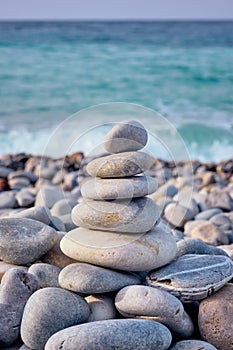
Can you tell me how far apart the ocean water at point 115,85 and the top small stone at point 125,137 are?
661 cm

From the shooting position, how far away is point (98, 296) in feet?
7.67

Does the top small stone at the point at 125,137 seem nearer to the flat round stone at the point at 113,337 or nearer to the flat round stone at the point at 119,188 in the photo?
the flat round stone at the point at 119,188

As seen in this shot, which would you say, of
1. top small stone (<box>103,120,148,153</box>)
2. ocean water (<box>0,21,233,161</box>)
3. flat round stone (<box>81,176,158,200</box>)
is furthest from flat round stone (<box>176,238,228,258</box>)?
ocean water (<box>0,21,233,161</box>)

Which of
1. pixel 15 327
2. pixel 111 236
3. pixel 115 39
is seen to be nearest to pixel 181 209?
pixel 111 236

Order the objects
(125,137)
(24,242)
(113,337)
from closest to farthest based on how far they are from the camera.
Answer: (113,337) → (125,137) → (24,242)

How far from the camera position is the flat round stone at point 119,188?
2.28 metres

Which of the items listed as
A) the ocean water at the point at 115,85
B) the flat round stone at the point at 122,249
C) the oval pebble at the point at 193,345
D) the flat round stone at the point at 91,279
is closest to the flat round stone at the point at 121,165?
the flat round stone at the point at 122,249

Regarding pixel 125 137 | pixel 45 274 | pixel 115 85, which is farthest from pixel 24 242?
pixel 115 85

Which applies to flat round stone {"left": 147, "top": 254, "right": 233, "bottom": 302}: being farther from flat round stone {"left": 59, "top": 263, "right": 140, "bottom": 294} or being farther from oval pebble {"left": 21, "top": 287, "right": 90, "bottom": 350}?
oval pebble {"left": 21, "top": 287, "right": 90, "bottom": 350}

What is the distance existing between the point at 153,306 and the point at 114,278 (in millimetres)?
238

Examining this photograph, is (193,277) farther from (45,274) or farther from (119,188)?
(45,274)

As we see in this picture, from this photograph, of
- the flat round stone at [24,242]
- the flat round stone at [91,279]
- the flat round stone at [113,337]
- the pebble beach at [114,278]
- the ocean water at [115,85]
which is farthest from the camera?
the ocean water at [115,85]

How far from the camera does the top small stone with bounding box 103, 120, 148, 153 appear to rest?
2.37m

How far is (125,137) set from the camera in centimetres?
238
